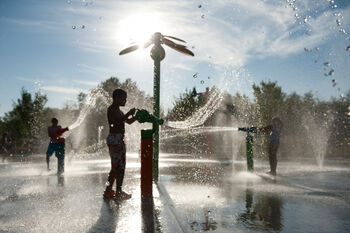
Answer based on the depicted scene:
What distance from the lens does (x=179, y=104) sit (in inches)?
1328

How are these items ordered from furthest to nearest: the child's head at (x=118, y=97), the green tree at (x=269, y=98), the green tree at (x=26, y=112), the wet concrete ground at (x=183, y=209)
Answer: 1. the green tree at (x=26, y=112)
2. the green tree at (x=269, y=98)
3. the child's head at (x=118, y=97)
4. the wet concrete ground at (x=183, y=209)

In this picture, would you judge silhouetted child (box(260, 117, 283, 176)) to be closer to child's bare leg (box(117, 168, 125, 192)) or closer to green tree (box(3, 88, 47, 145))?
child's bare leg (box(117, 168, 125, 192))

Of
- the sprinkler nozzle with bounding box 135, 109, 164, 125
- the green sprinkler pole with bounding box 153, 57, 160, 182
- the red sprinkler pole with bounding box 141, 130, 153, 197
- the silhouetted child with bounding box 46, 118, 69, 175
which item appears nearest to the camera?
the sprinkler nozzle with bounding box 135, 109, 164, 125

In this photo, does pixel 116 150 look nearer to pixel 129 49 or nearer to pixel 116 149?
pixel 116 149

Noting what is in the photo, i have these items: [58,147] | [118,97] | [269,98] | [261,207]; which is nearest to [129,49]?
[118,97]

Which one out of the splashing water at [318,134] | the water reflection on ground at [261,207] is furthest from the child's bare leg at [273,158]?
the splashing water at [318,134]

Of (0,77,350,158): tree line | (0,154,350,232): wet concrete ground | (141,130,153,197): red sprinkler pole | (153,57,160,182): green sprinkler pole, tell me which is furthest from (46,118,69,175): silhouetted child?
(0,77,350,158): tree line

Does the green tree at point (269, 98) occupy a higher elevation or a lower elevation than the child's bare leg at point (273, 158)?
higher

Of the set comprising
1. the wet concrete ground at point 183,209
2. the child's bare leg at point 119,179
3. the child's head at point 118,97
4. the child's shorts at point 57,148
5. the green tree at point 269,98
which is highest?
the green tree at point 269,98

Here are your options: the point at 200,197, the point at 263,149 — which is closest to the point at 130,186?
the point at 200,197

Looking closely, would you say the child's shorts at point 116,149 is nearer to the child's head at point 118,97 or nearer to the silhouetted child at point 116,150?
the silhouetted child at point 116,150

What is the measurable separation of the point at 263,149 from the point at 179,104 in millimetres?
10101

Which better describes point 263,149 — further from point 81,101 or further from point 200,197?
point 81,101

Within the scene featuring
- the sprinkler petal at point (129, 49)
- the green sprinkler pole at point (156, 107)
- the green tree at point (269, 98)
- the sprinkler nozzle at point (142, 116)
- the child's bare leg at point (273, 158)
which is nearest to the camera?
the sprinkler nozzle at point (142, 116)
